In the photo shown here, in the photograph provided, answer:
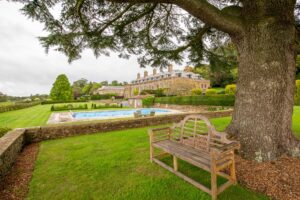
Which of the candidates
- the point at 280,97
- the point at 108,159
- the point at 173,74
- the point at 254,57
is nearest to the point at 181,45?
the point at 254,57

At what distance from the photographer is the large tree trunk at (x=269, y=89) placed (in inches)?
126

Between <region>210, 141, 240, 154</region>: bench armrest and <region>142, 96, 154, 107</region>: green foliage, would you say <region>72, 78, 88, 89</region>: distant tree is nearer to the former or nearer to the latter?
<region>142, 96, 154, 107</region>: green foliage

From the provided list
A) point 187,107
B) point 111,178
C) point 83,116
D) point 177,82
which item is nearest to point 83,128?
point 111,178

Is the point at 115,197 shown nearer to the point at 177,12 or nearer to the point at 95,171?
the point at 95,171

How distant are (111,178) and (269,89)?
3.79 meters

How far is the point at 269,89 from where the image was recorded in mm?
3199

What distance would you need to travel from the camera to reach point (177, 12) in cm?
575

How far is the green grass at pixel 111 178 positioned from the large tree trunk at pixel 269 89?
4.21 ft

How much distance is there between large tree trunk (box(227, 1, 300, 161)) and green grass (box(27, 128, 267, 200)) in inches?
50.5

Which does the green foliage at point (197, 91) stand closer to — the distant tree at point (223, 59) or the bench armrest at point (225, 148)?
the distant tree at point (223, 59)

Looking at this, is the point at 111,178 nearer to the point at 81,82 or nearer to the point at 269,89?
the point at 269,89

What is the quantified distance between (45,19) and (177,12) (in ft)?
14.4

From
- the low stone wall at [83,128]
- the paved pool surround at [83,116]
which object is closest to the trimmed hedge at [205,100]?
the paved pool surround at [83,116]

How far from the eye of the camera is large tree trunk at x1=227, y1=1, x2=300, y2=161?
126 inches
